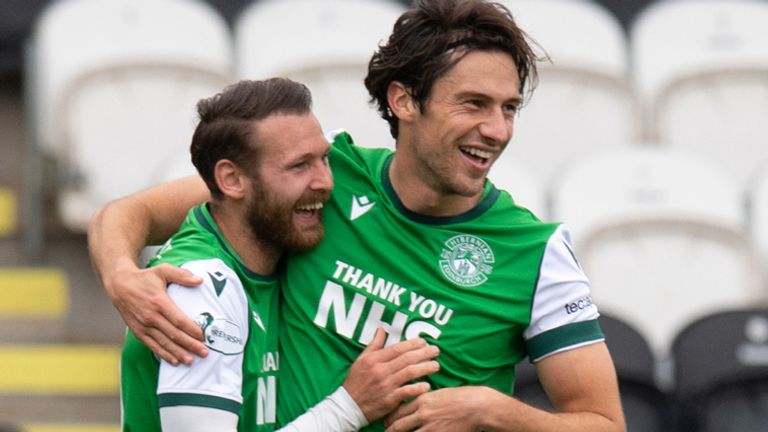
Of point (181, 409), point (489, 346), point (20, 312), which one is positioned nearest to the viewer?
point (181, 409)

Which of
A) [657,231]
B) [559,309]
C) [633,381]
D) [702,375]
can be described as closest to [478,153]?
[559,309]

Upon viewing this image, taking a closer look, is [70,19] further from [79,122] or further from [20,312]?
[20,312]

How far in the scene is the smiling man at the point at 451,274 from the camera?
3330mm

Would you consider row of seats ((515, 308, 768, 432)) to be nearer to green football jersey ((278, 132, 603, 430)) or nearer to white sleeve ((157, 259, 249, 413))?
green football jersey ((278, 132, 603, 430))

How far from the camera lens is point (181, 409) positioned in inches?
125

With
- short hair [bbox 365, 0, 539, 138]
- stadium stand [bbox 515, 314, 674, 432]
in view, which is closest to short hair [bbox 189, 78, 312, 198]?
short hair [bbox 365, 0, 539, 138]

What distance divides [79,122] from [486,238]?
3.47 m

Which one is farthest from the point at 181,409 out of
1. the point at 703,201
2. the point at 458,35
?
the point at 703,201

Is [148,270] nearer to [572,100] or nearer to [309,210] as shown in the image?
[309,210]

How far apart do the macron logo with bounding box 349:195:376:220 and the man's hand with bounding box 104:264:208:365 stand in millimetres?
447

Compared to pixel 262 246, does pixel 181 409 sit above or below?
below

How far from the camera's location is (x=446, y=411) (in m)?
3.26

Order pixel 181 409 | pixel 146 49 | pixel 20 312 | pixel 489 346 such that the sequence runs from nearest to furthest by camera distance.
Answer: pixel 181 409, pixel 489 346, pixel 20 312, pixel 146 49

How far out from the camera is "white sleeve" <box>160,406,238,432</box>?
317cm
